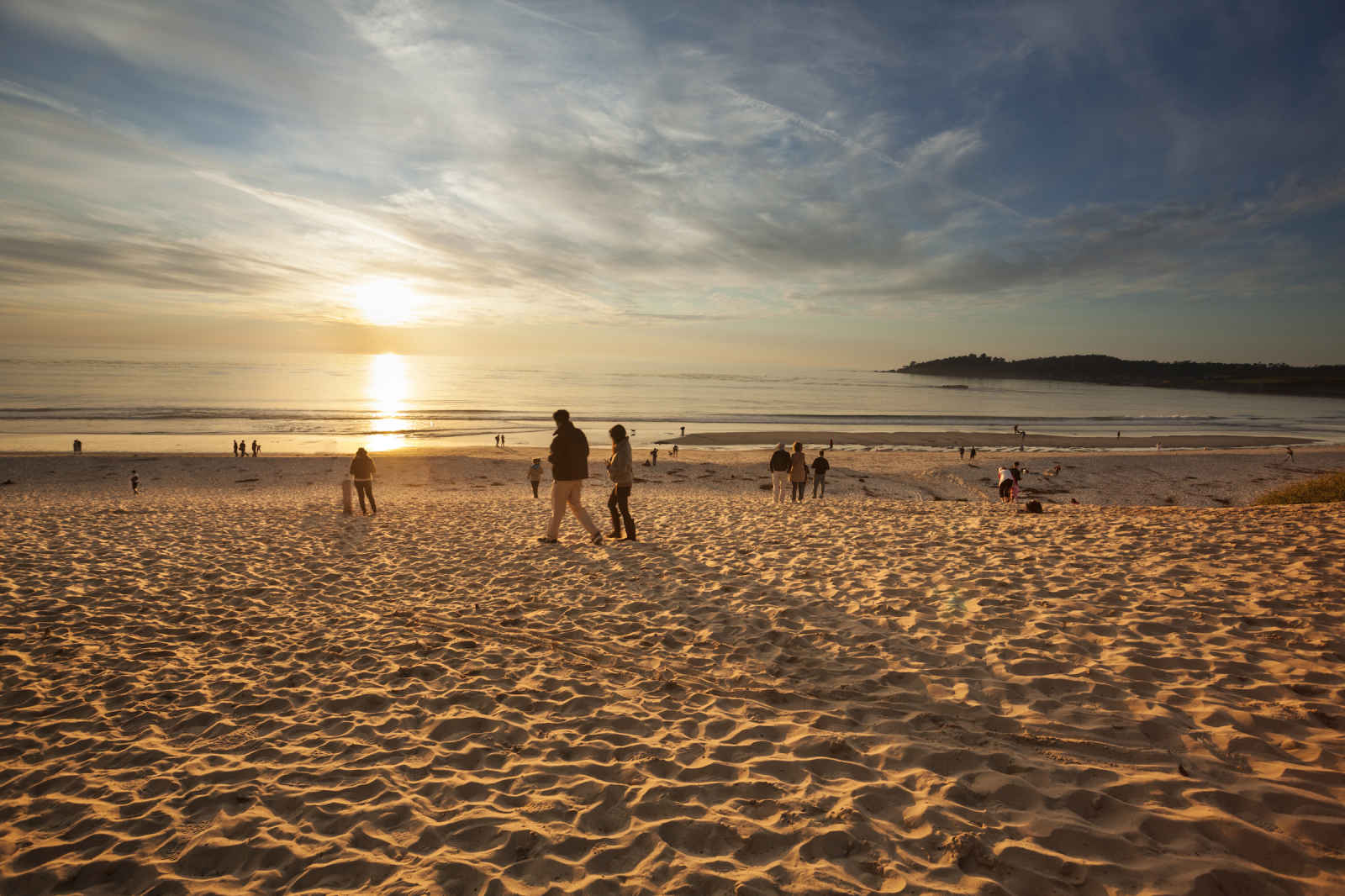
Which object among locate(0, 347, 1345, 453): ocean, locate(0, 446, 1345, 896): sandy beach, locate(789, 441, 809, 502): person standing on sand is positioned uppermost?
locate(0, 347, 1345, 453): ocean

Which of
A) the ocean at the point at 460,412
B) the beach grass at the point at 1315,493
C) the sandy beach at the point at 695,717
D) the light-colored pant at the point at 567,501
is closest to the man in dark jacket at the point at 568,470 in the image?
the light-colored pant at the point at 567,501

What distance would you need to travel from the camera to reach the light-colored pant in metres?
10.1

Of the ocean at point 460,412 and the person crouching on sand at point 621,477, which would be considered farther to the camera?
the ocean at point 460,412

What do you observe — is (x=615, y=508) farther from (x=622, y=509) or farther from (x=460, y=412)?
(x=460, y=412)

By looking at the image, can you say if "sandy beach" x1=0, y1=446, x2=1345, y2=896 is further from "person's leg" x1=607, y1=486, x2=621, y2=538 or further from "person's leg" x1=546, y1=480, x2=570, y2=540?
"person's leg" x1=607, y1=486, x2=621, y2=538

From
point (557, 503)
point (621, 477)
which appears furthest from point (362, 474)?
point (621, 477)

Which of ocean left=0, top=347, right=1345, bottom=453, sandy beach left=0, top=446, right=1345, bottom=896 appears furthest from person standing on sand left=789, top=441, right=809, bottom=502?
ocean left=0, top=347, right=1345, bottom=453

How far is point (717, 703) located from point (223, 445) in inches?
1681

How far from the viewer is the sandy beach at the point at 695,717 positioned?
3.03 m

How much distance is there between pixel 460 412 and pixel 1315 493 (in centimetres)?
6063

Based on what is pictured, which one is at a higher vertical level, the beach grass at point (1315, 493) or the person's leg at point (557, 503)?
the person's leg at point (557, 503)

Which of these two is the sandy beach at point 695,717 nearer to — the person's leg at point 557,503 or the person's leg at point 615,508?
the person's leg at point 557,503

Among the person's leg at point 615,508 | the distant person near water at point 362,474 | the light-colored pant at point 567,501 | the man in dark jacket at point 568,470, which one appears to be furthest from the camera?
the distant person near water at point 362,474

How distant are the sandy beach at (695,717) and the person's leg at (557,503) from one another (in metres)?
1.06
